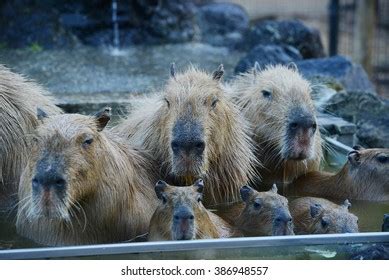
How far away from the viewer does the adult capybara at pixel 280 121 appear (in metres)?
5.03

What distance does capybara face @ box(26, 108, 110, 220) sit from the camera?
3.86m

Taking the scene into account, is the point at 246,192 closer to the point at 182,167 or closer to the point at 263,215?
the point at 263,215

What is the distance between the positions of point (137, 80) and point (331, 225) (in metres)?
5.01

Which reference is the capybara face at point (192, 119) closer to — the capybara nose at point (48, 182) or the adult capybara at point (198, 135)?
the adult capybara at point (198, 135)

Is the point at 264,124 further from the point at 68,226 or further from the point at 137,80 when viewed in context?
the point at 137,80

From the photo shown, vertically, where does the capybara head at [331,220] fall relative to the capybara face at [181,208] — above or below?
below

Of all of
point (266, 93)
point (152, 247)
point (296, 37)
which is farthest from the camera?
point (296, 37)

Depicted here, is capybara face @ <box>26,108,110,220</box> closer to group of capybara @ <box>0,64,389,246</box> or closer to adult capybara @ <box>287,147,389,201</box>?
group of capybara @ <box>0,64,389,246</box>

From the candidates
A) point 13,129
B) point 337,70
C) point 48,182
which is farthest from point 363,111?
point 48,182

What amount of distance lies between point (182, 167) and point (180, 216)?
371mm

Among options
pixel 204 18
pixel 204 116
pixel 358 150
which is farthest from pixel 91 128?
pixel 204 18

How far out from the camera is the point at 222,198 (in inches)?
196

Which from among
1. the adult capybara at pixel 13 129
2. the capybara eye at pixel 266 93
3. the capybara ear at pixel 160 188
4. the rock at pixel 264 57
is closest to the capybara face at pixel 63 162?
the capybara ear at pixel 160 188

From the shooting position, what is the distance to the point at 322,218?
4539 mm
